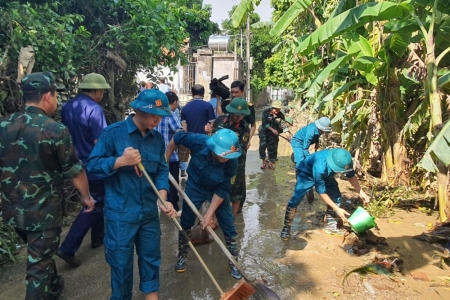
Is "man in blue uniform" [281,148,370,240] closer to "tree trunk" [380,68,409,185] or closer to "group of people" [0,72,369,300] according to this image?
"group of people" [0,72,369,300]

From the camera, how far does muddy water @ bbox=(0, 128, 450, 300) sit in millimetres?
3461

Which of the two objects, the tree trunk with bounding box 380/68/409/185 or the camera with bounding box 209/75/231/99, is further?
the tree trunk with bounding box 380/68/409/185

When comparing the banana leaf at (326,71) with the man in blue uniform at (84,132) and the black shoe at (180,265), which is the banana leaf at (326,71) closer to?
the man in blue uniform at (84,132)

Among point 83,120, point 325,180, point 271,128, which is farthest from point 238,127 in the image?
point 271,128

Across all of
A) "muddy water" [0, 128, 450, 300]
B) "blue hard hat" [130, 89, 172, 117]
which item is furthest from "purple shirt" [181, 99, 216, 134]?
"blue hard hat" [130, 89, 172, 117]

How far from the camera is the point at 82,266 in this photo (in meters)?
3.84

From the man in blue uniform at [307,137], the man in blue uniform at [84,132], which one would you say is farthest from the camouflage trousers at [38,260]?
the man in blue uniform at [307,137]

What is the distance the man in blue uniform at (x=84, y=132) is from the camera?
3680 millimetres

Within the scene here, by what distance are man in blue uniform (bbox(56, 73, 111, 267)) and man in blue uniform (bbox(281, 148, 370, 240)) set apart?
240 centimetres

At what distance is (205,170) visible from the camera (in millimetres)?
3520

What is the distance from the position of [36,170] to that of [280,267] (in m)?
2.70

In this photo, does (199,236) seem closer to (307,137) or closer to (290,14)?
(307,137)

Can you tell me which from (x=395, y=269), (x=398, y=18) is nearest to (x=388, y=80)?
(x=398, y=18)

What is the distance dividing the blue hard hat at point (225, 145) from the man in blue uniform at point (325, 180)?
1495mm
